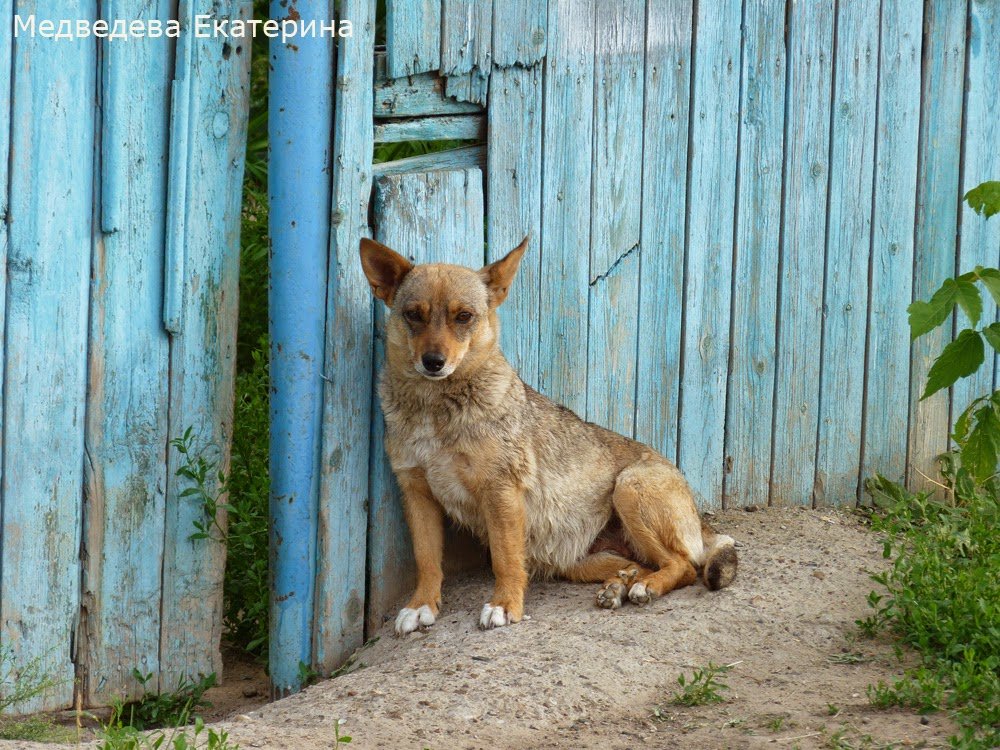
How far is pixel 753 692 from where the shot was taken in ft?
14.2

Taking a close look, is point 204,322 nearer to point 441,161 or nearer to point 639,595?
point 441,161

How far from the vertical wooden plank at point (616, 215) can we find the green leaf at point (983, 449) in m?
1.49

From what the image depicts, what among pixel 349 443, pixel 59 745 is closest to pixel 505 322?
pixel 349 443

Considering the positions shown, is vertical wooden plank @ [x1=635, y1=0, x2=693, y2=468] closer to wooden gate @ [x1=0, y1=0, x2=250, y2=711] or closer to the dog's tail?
the dog's tail

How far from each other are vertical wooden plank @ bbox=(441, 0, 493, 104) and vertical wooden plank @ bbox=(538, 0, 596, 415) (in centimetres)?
30

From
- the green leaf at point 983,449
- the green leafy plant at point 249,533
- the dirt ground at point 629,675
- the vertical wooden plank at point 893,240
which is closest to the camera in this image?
the dirt ground at point 629,675

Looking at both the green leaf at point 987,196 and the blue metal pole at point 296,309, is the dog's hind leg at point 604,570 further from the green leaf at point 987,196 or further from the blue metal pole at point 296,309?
the green leaf at point 987,196

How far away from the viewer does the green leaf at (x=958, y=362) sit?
4.84m

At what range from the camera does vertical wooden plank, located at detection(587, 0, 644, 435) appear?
539 cm

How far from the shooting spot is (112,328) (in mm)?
4652

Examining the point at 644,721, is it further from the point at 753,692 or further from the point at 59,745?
the point at 59,745

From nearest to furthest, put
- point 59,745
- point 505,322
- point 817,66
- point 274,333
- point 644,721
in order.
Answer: point 59,745 < point 644,721 < point 274,333 < point 505,322 < point 817,66

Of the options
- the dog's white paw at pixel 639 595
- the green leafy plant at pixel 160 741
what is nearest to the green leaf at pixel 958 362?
the dog's white paw at pixel 639 595

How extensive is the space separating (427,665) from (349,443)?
3.27ft
